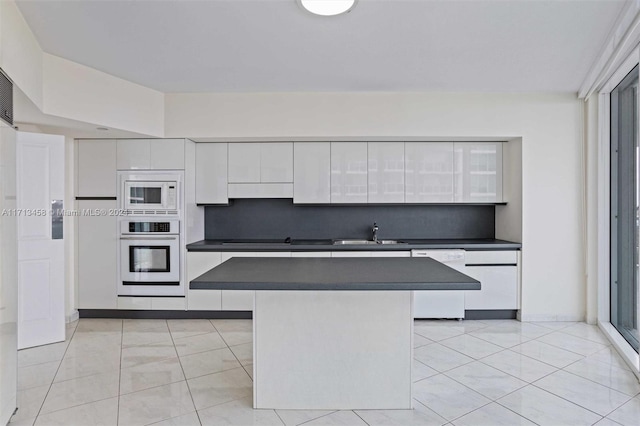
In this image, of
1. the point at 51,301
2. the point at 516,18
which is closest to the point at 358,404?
the point at 516,18

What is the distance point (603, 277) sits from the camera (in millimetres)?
4203

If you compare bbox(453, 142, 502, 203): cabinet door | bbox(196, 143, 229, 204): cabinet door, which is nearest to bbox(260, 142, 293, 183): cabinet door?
bbox(196, 143, 229, 204): cabinet door

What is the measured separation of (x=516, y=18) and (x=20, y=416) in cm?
428

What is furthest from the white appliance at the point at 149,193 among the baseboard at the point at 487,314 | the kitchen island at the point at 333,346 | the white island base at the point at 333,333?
the baseboard at the point at 487,314

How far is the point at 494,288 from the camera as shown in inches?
174

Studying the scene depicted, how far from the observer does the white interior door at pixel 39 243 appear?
3.63 m

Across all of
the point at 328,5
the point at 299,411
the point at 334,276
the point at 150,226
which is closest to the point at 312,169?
the point at 150,226

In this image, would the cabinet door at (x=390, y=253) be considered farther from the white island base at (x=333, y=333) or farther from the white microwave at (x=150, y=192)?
the white microwave at (x=150, y=192)

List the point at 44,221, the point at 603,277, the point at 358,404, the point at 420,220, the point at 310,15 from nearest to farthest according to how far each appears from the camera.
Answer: the point at 358,404 < the point at 310,15 < the point at 44,221 < the point at 603,277 < the point at 420,220

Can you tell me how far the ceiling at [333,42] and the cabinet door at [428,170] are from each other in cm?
75

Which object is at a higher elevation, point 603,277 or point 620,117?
point 620,117

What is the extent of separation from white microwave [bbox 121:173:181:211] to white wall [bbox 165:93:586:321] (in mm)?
905

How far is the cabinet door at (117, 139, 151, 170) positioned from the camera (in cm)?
446

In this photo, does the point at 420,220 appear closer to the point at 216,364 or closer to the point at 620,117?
the point at 620,117
